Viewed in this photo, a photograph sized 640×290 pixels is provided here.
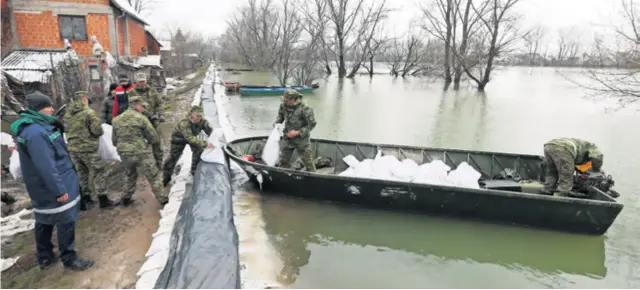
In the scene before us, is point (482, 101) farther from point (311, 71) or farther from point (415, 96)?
point (311, 71)

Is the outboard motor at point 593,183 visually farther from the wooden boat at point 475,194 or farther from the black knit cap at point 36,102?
the black knit cap at point 36,102

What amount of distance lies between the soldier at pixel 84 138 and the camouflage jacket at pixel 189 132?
1008 millimetres

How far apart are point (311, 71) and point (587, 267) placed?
67.7ft

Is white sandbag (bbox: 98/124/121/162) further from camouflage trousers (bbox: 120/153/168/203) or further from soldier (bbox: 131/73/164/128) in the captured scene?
soldier (bbox: 131/73/164/128)

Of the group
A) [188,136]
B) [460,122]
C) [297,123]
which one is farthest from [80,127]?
[460,122]

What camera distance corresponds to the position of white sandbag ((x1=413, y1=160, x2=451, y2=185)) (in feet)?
18.1

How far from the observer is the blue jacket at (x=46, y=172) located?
3064 mm

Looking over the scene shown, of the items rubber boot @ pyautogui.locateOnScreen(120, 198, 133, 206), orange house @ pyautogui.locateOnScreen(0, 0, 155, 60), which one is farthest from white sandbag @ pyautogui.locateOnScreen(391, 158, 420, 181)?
orange house @ pyautogui.locateOnScreen(0, 0, 155, 60)

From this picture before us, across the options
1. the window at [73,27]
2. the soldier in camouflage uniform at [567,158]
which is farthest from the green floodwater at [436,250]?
the window at [73,27]

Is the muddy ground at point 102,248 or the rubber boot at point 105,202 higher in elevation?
the rubber boot at point 105,202

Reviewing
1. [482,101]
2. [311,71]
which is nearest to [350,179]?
[482,101]

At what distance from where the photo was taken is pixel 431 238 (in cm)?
498

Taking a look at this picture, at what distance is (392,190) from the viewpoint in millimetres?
5215

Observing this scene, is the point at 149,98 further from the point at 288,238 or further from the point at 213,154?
the point at 288,238
